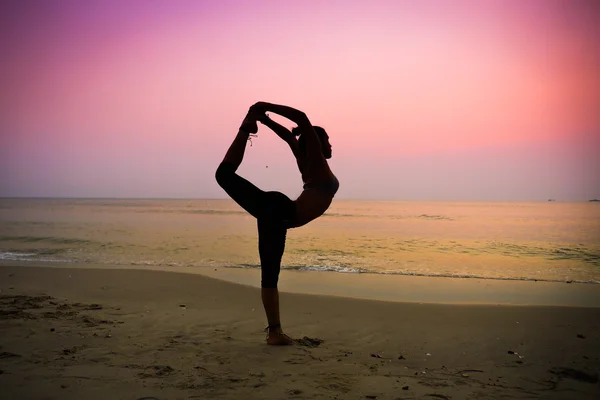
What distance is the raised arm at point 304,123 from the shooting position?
394 cm

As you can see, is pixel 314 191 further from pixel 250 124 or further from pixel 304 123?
pixel 250 124

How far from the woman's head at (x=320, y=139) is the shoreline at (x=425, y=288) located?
4.36 meters

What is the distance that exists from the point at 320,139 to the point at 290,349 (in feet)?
6.96

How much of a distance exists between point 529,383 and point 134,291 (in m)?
6.51

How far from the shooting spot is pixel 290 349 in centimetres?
429

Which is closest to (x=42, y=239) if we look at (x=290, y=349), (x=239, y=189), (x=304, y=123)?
(x=290, y=349)

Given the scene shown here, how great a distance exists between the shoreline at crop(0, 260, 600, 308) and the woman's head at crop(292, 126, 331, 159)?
172 inches

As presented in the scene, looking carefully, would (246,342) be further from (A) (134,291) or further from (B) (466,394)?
(A) (134,291)

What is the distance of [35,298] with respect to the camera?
674 cm

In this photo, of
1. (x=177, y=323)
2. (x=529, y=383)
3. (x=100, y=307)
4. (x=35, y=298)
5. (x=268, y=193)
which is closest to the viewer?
(x=529, y=383)

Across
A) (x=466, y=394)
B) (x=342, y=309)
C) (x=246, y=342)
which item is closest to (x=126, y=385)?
(x=246, y=342)

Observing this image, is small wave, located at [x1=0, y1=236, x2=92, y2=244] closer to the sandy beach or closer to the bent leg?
the sandy beach

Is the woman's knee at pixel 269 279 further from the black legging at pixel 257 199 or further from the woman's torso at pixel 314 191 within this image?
the woman's torso at pixel 314 191

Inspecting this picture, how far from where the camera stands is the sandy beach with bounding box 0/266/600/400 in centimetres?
330
